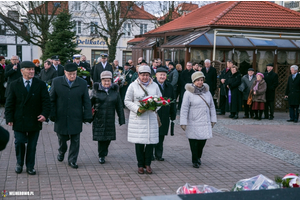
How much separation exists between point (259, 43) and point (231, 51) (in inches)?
58.7

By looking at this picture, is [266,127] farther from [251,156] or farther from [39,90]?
[39,90]

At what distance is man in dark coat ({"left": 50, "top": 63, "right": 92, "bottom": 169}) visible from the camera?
6.89m

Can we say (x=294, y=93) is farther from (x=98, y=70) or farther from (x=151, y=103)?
(x=151, y=103)

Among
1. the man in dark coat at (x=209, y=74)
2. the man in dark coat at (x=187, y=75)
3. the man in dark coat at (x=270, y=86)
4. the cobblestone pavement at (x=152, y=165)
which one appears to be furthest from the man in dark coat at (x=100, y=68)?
the man in dark coat at (x=270, y=86)

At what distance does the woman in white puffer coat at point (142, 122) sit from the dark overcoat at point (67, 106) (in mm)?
877

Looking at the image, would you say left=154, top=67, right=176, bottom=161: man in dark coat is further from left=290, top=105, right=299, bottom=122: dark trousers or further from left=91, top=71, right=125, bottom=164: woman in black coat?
left=290, top=105, right=299, bottom=122: dark trousers

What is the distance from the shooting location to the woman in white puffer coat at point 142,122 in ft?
21.5

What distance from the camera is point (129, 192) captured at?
5.66 metres

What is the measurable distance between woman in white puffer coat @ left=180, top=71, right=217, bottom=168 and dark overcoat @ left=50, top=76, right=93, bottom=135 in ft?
5.83

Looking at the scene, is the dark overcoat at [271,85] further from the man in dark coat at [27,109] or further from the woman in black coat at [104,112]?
the man in dark coat at [27,109]

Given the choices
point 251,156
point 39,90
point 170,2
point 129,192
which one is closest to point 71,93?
point 39,90

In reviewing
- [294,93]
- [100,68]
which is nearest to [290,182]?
[294,93]

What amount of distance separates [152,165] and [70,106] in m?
1.91

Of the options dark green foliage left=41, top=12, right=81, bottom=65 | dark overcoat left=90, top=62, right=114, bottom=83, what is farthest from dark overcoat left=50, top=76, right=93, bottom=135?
dark green foliage left=41, top=12, right=81, bottom=65
